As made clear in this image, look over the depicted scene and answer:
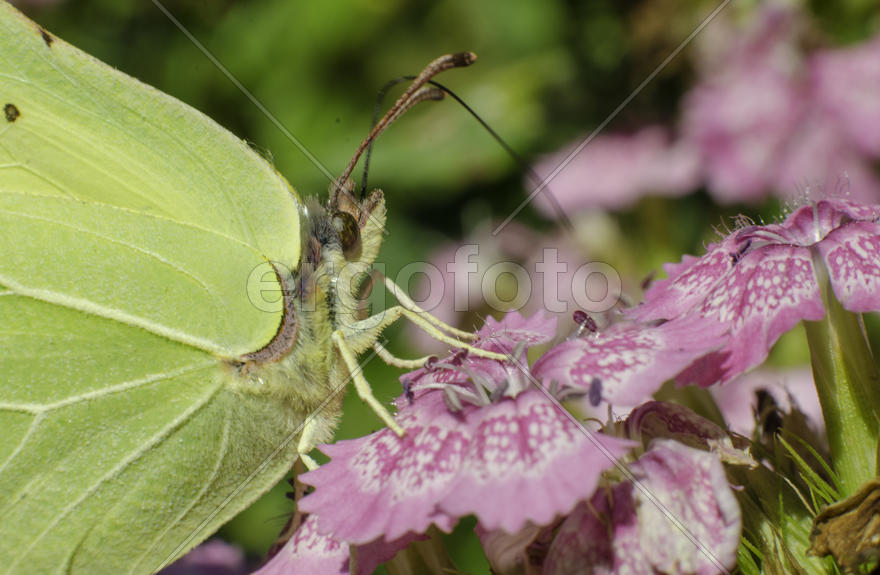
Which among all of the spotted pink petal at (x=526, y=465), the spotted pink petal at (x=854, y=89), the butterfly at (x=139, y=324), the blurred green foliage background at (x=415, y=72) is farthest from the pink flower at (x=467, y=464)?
the spotted pink petal at (x=854, y=89)

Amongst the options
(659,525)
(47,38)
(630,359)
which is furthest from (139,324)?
(659,525)

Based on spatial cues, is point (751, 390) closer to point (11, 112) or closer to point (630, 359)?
point (630, 359)

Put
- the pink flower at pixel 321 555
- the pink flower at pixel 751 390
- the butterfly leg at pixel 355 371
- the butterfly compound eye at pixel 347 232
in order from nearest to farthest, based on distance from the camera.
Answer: the pink flower at pixel 321 555
the butterfly leg at pixel 355 371
the butterfly compound eye at pixel 347 232
the pink flower at pixel 751 390

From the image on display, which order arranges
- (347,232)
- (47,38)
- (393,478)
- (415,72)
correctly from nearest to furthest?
(393,478) < (47,38) < (347,232) < (415,72)

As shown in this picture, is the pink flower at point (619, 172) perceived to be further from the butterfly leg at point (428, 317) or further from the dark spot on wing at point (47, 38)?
the dark spot on wing at point (47, 38)

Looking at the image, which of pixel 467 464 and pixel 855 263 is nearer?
pixel 467 464

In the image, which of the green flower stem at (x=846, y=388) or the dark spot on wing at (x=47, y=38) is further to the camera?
the dark spot on wing at (x=47, y=38)

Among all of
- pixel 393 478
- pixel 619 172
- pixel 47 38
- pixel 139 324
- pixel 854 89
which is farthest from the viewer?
pixel 619 172
